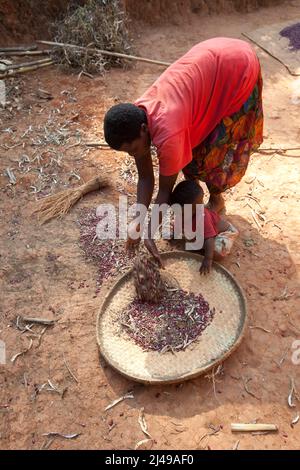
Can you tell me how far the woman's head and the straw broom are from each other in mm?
1222

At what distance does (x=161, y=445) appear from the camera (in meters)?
1.90

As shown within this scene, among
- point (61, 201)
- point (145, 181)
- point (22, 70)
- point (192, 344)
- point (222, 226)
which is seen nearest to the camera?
point (192, 344)

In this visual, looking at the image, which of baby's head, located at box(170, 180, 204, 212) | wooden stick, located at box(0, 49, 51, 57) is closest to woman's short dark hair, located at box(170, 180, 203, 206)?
baby's head, located at box(170, 180, 204, 212)

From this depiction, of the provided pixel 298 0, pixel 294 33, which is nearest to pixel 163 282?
pixel 294 33

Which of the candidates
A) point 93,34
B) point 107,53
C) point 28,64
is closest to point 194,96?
point 107,53

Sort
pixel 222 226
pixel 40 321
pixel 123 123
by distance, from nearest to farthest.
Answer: pixel 123 123
pixel 40 321
pixel 222 226

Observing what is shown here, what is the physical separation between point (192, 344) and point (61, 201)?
4.53 feet

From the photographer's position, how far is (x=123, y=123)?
5.82 ft

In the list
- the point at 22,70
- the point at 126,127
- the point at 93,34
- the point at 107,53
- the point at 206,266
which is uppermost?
the point at 126,127

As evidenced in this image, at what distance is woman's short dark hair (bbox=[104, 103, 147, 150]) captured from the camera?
1.77 m

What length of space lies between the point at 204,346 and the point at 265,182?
1462 mm

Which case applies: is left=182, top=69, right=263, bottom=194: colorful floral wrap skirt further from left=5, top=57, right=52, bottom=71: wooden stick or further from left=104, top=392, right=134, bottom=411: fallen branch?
left=5, top=57, right=52, bottom=71: wooden stick

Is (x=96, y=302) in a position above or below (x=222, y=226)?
below

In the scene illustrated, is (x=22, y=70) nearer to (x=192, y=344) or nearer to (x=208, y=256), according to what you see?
(x=208, y=256)
